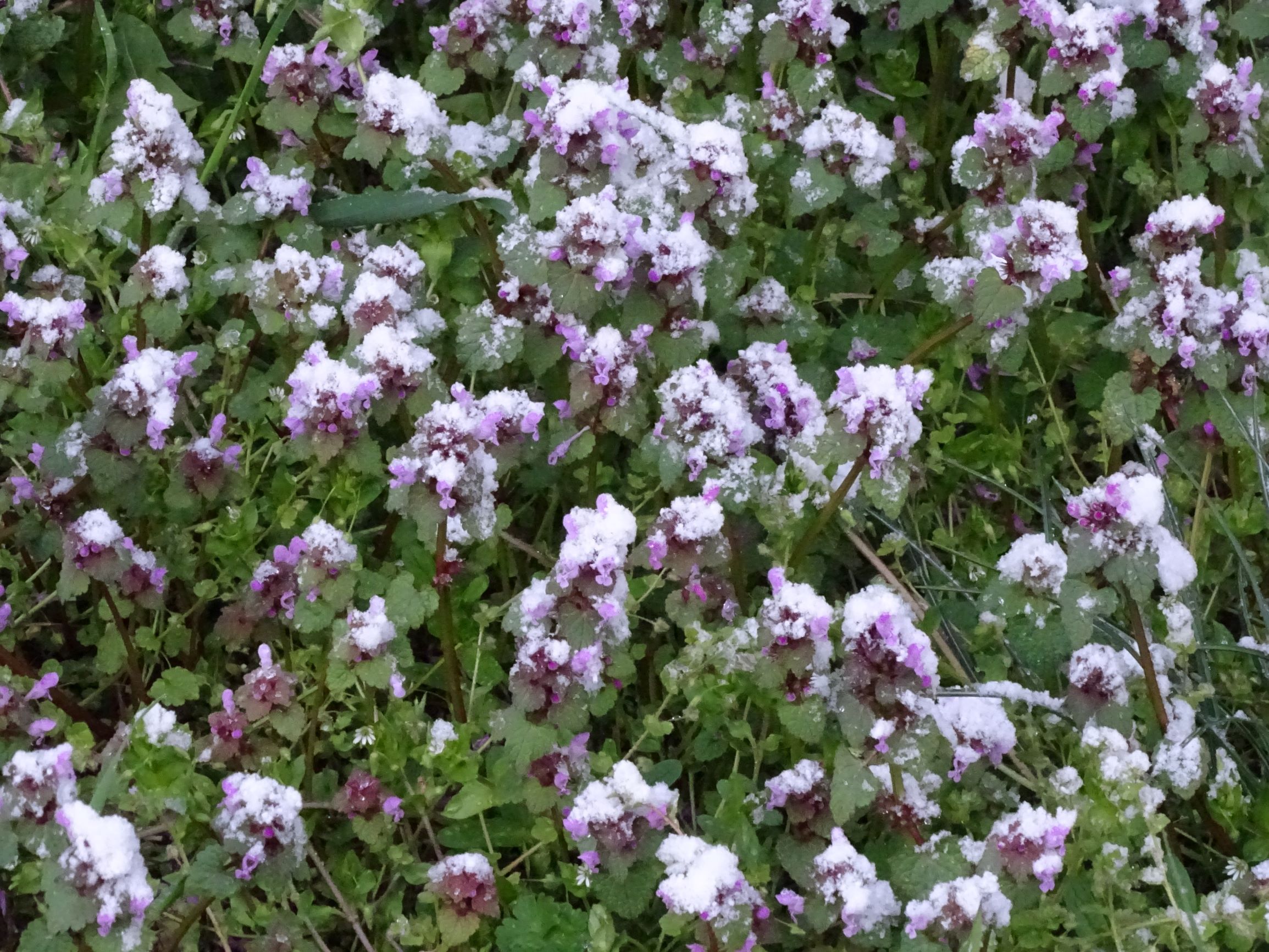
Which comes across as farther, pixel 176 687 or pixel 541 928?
pixel 176 687

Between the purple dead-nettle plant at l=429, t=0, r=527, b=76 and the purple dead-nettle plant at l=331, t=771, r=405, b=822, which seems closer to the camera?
the purple dead-nettle plant at l=331, t=771, r=405, b=822

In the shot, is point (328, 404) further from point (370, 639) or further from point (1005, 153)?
point (1005, 153)

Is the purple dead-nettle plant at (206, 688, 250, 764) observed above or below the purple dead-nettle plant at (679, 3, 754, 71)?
below

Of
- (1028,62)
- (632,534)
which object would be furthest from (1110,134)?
(632,534)

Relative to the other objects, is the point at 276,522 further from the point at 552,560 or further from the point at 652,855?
the point at 652,855

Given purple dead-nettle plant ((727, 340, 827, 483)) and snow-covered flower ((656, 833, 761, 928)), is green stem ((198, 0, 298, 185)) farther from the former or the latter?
snow-covered flower ((656, 833, 761, 928))

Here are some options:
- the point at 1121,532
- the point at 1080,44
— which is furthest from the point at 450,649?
the point at 1080,44

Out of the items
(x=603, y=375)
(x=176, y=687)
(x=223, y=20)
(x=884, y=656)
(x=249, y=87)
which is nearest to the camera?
(x=884, y=656)

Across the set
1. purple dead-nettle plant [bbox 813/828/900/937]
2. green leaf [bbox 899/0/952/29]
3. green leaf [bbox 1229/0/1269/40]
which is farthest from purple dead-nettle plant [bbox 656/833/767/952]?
green leaf [bbox 1229/0/1269/40]
